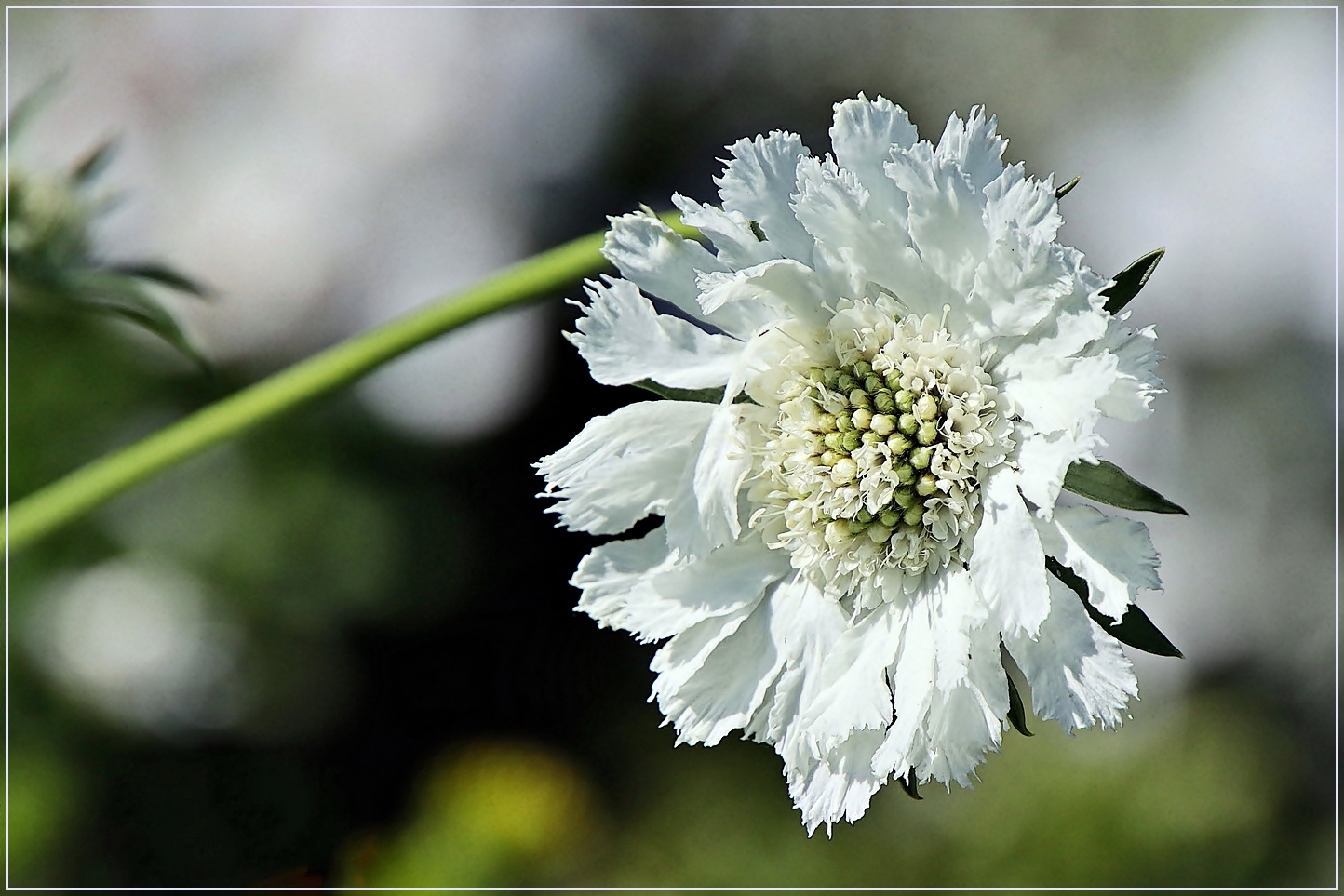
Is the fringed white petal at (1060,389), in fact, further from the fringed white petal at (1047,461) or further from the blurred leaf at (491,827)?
the blurred leaf at (491,827)

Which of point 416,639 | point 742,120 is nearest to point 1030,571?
point 742,120

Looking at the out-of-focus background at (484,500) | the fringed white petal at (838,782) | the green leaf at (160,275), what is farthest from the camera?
the out-of-focus background at (484,500)

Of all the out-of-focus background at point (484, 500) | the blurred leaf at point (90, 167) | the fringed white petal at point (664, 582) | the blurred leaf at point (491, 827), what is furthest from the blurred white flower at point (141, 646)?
the fringed white petal at point (664, 582)

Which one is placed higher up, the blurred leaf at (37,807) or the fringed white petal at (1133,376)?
the blurred leaf at (37,807)

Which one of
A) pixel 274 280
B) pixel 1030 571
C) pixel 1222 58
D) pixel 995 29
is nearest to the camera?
pixel 1030 571

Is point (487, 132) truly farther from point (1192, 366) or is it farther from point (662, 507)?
point (662, 507)
